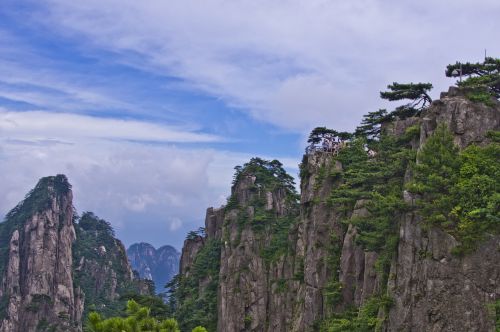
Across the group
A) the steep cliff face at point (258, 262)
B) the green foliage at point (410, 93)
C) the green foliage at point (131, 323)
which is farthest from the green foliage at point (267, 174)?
the green foliage at point (131, 323)

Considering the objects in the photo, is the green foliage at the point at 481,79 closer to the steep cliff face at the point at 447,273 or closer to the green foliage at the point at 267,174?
the steep cliff face at the point at 447,273

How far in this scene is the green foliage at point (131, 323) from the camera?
54.7 ft

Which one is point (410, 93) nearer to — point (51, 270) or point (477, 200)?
point (477, 200)

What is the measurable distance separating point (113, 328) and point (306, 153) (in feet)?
134

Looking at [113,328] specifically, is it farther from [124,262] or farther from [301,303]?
[124,262]

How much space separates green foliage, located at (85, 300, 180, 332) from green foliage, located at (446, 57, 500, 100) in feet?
79.4

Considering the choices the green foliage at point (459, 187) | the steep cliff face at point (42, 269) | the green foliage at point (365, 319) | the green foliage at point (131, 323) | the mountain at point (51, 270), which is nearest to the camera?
the green foliage at point (131, 323)

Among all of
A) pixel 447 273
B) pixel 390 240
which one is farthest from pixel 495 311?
pixel 390 240

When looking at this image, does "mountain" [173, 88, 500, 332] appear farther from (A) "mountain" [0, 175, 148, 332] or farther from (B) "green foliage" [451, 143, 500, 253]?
(A) "mountain" [0, 175, 148, 332]

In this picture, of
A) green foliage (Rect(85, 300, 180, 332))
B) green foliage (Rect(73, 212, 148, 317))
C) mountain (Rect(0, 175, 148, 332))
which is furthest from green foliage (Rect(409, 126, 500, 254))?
green foliage (Rect(73, 212, 148, 317))

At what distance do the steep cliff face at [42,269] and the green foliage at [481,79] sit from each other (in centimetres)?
8319

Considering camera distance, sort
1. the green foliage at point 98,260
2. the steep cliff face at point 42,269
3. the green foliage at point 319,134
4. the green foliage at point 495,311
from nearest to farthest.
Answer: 1. the green foliage at point 495,311
2. the green foliage at point 319,134
3. the steep cliff face at point 42,269
4. the green foliage at point 98,260

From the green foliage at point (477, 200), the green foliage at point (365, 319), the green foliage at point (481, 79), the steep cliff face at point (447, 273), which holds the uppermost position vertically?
the green foliage at point (481, 79)

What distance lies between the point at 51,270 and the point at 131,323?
329ft
